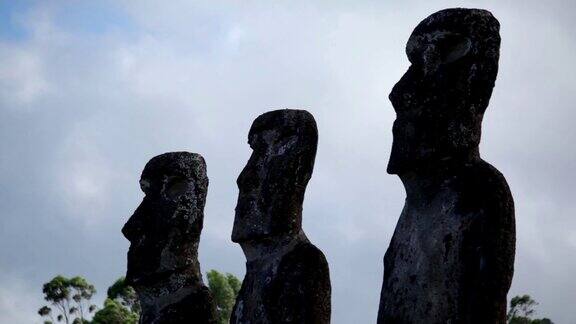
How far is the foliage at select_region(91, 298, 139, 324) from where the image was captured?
115 ft

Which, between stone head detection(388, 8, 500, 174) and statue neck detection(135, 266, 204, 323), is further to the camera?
statue neck detection(135, 266, 204, 323)

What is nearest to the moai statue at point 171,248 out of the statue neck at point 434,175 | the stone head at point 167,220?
the stone head at point 167,220

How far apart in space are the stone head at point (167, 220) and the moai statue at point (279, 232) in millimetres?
1464

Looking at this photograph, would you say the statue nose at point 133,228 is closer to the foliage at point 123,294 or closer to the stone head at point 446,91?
the stone head at point 446,91

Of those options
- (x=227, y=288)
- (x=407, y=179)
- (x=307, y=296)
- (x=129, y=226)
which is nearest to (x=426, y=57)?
(x=407, y=179)

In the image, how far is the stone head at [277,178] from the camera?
11008 mm

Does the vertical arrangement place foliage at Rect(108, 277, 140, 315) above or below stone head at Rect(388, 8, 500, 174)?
above

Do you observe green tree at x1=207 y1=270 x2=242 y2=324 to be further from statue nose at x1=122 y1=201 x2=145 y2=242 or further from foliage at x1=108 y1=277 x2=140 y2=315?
statue nose at x1=122 y1=201 x2=145 y2=242

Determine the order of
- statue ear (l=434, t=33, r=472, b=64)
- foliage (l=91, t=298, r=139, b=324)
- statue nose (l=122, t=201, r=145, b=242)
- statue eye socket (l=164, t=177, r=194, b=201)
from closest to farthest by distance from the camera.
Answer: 1. statue ear (l=434, t=33, r=472, b=64)
2. statue nose (l=122, t=201, r=145, b=242)
3. statue eye socket (l=164, t=177, r=194, b=201)
4. foliage (l=91, t=298, r=139, b=324)

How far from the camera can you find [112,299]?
38656 mm

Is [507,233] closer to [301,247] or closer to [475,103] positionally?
[475,103]

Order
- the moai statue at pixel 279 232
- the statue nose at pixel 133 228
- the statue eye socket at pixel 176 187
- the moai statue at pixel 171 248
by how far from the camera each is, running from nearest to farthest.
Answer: the moai statue at pixel 279 232 < the moai statue at pixel 171 248 < the statue nose at pixel 133 228 < the statue eye socket at pixel 176 187

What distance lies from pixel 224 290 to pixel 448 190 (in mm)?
29433

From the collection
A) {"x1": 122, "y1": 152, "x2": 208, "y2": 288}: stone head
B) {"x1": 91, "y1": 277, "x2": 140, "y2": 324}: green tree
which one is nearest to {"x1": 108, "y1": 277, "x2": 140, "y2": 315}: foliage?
{"x1": 91, "y1": 277, "x2": 140, "y2": 324}: green tree
